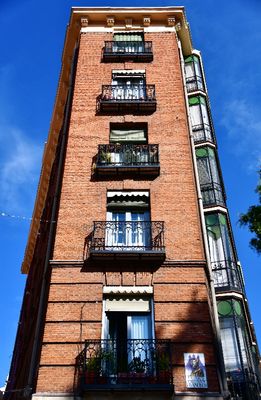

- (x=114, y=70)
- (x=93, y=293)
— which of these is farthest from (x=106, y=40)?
(x=93, y=293)

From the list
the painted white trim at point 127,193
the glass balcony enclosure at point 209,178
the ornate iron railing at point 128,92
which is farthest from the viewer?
the ornate iron railing at point 128,92

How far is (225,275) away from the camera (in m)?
15.5

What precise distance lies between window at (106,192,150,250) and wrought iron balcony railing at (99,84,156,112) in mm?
4467

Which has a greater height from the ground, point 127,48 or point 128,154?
point 127,48

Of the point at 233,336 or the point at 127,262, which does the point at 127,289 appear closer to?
the point at 127,262

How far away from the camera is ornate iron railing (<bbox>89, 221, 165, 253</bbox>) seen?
13.7m

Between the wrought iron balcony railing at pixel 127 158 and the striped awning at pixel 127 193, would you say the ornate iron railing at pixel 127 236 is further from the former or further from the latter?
the wrought iron balcony railing at pixel 127 158

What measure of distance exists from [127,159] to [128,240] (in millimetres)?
3534

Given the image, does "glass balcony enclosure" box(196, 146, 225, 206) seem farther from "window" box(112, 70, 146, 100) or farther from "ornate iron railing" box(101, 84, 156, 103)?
"window" box(112, 70, 146, 100)

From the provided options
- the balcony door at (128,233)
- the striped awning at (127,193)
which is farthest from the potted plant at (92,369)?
the striped awning at (127,193)

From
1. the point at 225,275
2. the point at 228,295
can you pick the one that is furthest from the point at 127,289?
the point at 225,275

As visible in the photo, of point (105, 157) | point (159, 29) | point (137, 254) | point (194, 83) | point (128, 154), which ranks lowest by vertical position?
point (137, 254)

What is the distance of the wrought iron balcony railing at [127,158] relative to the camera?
51.1 ft

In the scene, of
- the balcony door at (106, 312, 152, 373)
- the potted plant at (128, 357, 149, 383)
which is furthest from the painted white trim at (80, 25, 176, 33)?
the potted plant at (128, 357, 149, 383)
